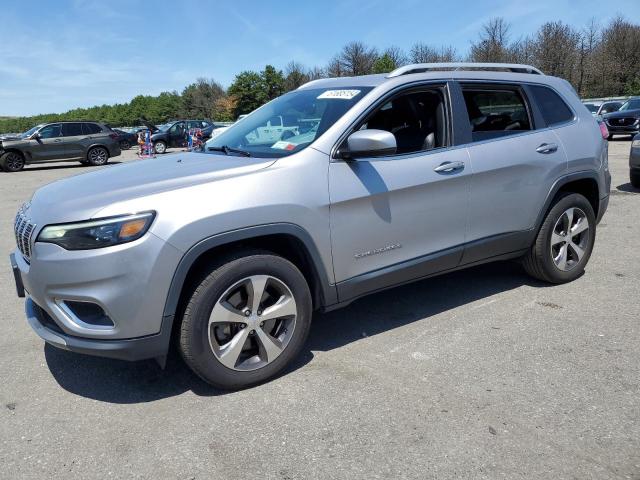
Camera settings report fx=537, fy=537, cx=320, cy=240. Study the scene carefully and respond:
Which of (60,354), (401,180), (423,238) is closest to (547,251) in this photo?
(423,238)

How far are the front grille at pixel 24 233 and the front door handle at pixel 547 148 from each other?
3.62 meters

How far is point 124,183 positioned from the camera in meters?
3.04

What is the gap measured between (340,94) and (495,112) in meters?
1.33

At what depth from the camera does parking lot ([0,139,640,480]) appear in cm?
246

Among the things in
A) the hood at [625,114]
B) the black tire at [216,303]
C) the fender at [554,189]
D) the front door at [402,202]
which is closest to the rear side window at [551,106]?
the fender at [554,189]

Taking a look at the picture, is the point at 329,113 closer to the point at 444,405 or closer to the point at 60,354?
the point at 444,405

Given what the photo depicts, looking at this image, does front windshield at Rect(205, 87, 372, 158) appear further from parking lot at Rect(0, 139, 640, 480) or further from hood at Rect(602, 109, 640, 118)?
hood at Rect(602, 109, 640, 118)

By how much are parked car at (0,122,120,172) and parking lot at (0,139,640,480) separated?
1757cm

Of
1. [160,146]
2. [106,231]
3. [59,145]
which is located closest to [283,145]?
[106,231]

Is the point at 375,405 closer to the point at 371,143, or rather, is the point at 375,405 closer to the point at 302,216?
the point at 302,216

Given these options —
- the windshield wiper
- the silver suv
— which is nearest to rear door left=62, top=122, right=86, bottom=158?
the silver suv

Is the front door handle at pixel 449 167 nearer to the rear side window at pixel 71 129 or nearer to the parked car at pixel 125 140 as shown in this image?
the rear side window at pixel 71 129

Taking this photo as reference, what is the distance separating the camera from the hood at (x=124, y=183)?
2766 millimetres

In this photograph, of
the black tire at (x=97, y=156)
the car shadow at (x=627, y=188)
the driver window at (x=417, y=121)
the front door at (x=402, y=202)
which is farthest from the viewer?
the black tire at (x=97, y=156)
